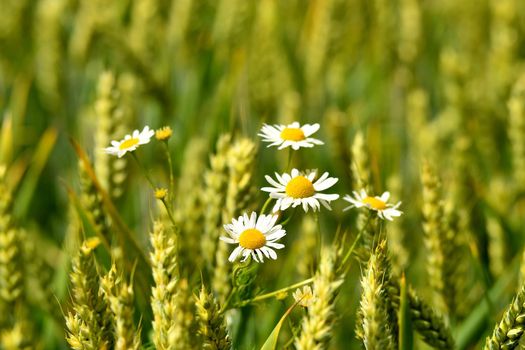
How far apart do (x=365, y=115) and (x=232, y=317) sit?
1.07 meters

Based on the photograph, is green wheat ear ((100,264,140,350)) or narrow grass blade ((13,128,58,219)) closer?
green wheat ear ((100,264,140,350))

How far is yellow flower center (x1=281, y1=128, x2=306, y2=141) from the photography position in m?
0.89

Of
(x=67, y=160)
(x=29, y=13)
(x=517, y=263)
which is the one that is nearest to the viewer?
(x=517, y=263)

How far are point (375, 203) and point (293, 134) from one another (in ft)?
0.52

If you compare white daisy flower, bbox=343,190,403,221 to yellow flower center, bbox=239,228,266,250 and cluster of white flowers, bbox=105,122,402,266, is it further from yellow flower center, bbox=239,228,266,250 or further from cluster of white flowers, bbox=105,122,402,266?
yellow flower center, bbox=239,228,266,250

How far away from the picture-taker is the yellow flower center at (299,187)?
0.79m

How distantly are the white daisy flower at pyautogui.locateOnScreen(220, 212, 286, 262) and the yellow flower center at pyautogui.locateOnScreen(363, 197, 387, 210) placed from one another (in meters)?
0.11

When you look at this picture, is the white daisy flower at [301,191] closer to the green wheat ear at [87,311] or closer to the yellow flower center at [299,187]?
the yellow flower center at [299,187]

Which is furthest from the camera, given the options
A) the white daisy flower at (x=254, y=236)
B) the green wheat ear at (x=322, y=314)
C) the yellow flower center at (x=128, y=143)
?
the yellow flower center at (x=128, y=143)

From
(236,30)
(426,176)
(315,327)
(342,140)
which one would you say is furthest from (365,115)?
(315,327)

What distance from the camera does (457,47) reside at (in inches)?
89.7

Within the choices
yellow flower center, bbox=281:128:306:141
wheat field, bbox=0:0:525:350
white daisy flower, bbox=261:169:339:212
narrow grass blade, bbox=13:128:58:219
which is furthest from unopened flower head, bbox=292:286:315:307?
narrow grass blade, bbox=13:128:58:219

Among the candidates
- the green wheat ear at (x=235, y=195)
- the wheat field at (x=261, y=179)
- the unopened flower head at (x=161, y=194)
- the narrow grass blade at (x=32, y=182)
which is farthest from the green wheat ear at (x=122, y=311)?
the narrow grass blade at (x=32, y=182)

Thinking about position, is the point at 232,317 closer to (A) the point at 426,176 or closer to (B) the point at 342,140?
(A) the point at 426,176
